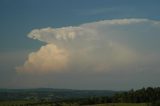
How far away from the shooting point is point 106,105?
19900 cm

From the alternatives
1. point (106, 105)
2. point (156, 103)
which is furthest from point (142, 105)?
point (106, 105)

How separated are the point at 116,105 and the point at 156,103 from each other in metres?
20.8

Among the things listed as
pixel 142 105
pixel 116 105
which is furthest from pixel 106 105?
pixel 142 105

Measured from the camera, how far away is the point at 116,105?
196 m

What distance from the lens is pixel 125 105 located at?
194 m

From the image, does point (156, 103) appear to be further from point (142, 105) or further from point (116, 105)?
point (116, 105)

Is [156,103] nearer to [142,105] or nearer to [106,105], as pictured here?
[142,105]

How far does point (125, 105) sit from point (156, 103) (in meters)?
15.8

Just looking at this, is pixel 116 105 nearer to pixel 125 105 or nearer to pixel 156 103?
pixel 125 105

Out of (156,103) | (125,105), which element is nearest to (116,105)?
(125,105)

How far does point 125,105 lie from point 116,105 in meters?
5.12

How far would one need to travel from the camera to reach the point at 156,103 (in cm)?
18800

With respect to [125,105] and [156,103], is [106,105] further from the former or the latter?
[156,103]

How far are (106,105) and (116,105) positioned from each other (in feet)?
18.3
